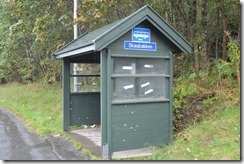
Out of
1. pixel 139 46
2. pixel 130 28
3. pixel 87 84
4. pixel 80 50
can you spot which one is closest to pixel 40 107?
pixel 87 84

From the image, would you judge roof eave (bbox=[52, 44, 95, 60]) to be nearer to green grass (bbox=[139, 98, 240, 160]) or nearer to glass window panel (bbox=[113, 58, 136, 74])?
glass window panel (bbox=[113, 58, 136, 74])

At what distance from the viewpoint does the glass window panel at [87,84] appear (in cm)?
857

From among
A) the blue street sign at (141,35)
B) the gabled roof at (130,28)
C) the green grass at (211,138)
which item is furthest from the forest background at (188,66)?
the blue street sign at (141,35)

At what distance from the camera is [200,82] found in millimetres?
8312

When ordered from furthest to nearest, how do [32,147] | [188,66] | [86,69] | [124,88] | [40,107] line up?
1. [40,107]
2. [188,66]
3. [86,69]
4. [32,147]
5. [124,88]

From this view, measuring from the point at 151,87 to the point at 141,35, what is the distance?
1102mm

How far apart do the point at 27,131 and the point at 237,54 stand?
6221 millimetres

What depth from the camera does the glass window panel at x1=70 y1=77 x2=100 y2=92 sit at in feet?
28.1

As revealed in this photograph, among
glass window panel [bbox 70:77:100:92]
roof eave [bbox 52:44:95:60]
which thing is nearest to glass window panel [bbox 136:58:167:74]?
roof eave [bbox 52:44:95:60]

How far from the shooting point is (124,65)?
5.97 m

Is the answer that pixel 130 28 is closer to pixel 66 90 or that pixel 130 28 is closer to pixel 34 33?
pixel 66 90

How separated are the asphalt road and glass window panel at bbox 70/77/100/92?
5.18ft

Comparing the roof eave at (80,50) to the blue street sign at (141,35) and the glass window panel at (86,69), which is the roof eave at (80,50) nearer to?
the blue street sign at (141,35)

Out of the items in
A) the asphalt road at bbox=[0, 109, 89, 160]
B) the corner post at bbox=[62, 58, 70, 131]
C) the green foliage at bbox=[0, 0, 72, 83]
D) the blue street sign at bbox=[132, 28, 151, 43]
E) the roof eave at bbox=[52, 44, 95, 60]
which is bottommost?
the asphalt road at bbox=[0, 109, 89, 160]
